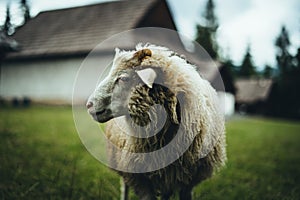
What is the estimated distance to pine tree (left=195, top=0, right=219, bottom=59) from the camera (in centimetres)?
417

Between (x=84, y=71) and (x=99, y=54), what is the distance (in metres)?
0.89

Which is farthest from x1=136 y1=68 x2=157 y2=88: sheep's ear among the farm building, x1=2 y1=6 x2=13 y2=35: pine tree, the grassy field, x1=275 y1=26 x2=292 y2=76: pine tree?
x1=275 y1=26 x2=292 y2=76: pine tree

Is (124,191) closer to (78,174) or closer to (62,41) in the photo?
(78,174)

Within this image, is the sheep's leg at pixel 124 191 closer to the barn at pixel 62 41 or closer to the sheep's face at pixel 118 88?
the sheep's face at pixel 118 88

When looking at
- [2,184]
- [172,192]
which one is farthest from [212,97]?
[2,184]

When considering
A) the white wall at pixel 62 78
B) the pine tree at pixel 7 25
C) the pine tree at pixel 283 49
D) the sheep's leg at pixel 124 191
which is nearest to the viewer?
the pine tree at pixel 7 25

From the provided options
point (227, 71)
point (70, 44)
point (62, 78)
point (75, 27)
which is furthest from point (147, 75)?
point (62, 78)

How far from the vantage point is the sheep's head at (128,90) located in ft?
6.55

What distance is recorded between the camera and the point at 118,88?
2.04m

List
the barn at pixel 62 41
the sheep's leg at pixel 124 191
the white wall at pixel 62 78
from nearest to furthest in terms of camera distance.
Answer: the sheep's leg at pixel 124 191 → the barn at pixel 62 41 → the white wall at pixel 62 78

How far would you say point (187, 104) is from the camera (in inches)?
84.4

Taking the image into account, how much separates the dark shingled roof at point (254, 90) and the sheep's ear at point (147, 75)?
33756 mm

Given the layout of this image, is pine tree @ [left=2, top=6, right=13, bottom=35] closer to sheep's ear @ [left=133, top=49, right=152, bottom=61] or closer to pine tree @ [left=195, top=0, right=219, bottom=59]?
sheep's ear @ [left=133, top=49, right=152, bottom=61]

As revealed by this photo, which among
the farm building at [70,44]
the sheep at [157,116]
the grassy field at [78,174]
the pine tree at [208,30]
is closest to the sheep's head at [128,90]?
the sheep at [157,116]
